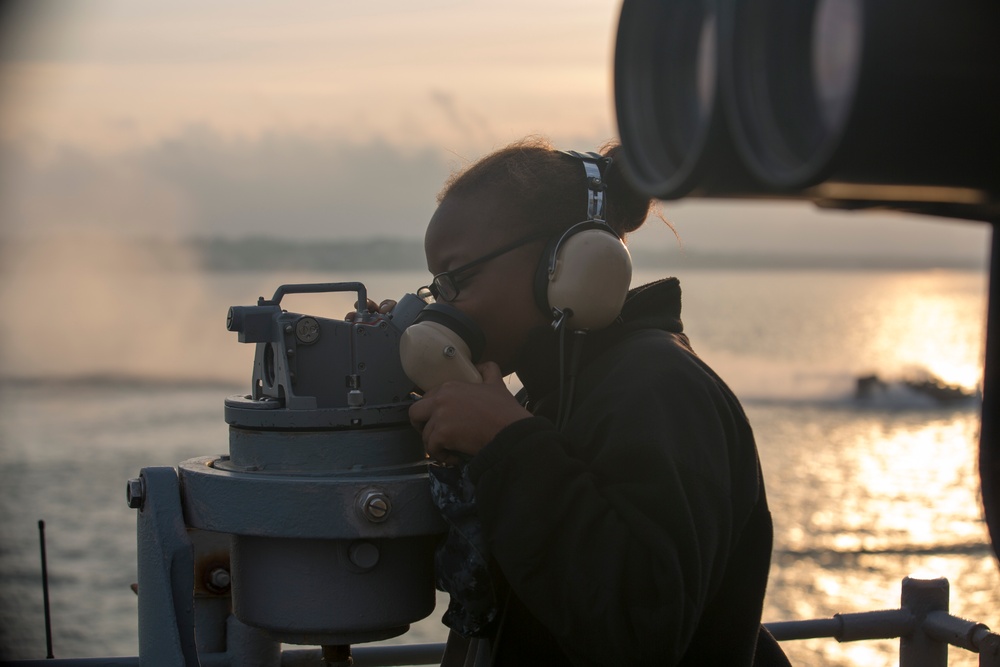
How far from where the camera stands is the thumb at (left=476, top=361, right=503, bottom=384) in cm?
223

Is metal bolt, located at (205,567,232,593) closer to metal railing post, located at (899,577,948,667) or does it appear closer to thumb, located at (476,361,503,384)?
thumb, located at (476,361,503,384)

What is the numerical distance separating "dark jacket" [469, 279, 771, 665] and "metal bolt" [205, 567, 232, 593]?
907 mm

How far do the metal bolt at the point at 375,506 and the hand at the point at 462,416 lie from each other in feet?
0.42

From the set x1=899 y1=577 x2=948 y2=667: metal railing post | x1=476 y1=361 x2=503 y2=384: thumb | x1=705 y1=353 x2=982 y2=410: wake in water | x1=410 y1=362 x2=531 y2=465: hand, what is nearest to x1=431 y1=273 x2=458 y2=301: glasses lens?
x1=476 y1=361 x2=503 y2=384: thumb

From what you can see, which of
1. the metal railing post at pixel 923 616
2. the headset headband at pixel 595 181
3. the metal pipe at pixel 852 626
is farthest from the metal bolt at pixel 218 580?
the metal railing post at pixel 923 616

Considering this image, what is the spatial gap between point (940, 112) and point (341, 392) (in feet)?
5.32

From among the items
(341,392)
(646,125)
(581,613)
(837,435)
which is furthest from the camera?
(837,435)

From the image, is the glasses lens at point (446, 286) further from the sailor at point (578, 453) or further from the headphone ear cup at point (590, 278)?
the headphone ear cup at point (590, 278)

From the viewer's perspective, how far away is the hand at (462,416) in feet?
6.75

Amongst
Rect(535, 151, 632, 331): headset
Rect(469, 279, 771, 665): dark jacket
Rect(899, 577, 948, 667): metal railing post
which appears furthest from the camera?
Rect(899, 577, 948, 667): metal railing post

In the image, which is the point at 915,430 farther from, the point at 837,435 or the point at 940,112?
the point at 940,112

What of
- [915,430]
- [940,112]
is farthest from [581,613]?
[915,430]

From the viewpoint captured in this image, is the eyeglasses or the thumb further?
the eyeglasses

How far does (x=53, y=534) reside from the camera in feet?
108
